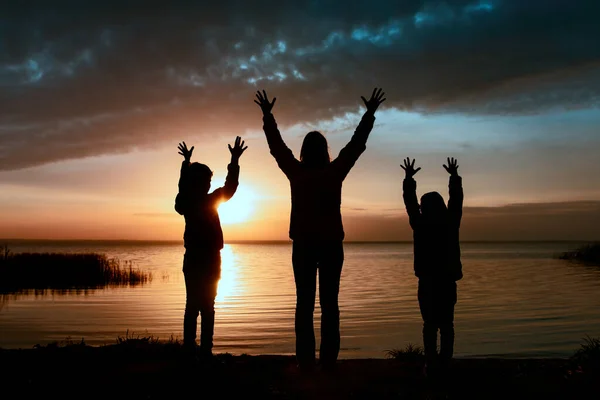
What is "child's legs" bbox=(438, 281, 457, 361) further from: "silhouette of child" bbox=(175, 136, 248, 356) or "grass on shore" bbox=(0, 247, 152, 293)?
"grass on shore" bbox=(0, 247, 152, 293)

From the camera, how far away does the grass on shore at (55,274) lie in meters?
28.0

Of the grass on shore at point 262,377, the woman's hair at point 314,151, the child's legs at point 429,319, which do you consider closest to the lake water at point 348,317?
the grass on shore at point 262,377

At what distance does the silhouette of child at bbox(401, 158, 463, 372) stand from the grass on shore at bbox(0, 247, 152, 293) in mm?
25020

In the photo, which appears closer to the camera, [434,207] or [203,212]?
[434,207]

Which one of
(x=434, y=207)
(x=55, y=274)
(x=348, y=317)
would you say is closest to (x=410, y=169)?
(x=434, y=207)

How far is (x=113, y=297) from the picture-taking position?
24906 millimetres

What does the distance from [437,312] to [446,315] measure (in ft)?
0.38

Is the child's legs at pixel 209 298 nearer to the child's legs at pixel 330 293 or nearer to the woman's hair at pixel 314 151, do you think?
the child's legs at pixel 330 293

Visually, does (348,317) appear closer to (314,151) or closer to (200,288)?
(200,288)

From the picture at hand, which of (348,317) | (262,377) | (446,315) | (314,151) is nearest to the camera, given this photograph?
(262,377)

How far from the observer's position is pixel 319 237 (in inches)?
243

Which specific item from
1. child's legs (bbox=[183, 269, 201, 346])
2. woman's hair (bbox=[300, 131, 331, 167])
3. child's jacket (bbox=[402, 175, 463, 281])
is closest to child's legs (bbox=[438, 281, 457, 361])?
child's jacket (bbox=[402, 175, 463, 281])

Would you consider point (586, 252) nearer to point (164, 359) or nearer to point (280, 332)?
point (280, 332)

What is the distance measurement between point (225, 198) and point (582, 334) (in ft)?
39.5
